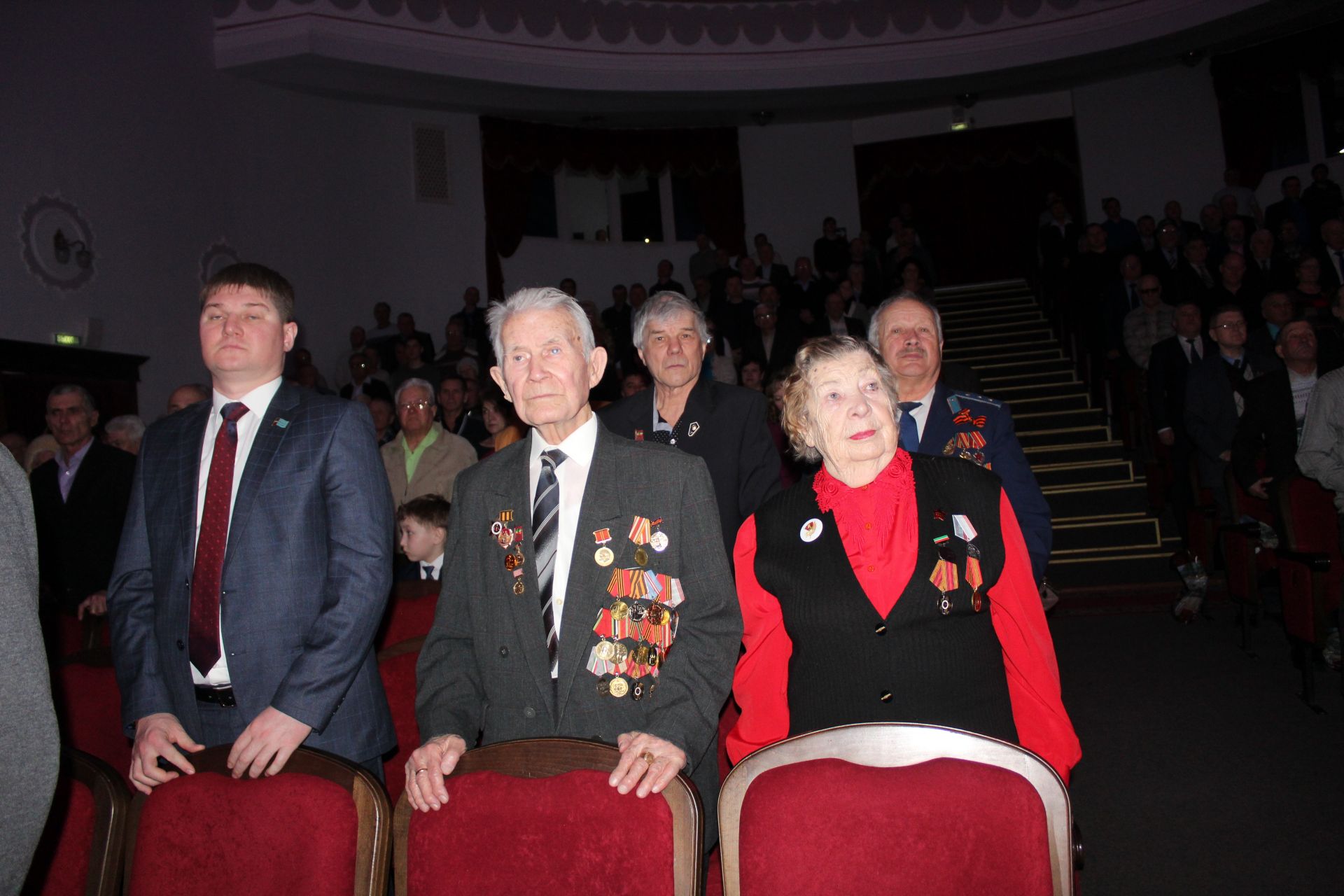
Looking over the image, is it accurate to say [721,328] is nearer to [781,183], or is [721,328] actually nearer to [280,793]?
[781,183]

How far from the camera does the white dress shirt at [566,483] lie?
169cm

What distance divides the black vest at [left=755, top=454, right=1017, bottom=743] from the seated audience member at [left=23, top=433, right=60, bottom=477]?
4272mm

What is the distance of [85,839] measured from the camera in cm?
163

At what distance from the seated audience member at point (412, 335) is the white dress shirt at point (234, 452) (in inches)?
299

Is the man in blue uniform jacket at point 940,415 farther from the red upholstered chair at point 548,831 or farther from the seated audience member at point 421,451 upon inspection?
the seated audience member at point 421,451

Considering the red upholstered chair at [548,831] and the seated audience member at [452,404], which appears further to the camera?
the seated audience member at [452,404]

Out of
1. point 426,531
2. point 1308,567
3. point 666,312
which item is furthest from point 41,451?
point 1308,567

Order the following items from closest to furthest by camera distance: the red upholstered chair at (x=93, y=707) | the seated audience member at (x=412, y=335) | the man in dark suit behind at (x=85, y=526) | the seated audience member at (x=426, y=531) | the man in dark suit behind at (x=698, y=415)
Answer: the red upholstered chair at (x=93, y=707), the man in dark suit behind at (x=698, y=415), the seated audience member at (x=426, y=531), the man in dark suit behind at (x=85, y=526), the seated audience member at (x=412, y=335)

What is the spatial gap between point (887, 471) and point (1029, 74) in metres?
11.1

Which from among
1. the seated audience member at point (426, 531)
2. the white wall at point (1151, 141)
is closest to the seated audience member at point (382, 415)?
the seated audience member at point (426, 531)

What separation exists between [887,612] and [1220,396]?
461 cm

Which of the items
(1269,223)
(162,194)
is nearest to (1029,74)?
(1269,223)

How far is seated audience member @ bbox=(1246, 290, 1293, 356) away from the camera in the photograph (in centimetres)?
575

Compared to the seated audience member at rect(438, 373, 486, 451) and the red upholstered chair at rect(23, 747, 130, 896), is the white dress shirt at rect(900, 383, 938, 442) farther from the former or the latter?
the seated audience member at rect(438, 373, 486, 451)
